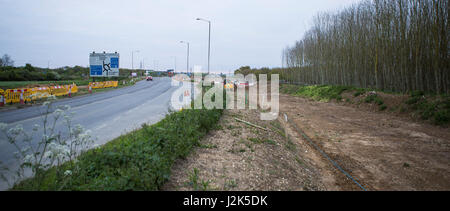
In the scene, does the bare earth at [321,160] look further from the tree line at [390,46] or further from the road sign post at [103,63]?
the road sign post at [103,63]

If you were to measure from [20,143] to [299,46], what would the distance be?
35.6m

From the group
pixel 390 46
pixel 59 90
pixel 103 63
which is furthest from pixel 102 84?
pixel 390 46

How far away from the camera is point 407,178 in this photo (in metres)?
5.71

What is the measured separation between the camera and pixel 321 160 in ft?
24.2

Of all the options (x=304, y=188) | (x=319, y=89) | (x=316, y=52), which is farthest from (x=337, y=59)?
(x=304, y=188)

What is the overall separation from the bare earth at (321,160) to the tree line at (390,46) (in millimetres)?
4400

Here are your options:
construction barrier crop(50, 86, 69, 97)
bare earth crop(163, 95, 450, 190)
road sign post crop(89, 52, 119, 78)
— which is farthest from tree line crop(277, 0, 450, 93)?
road sign post crop(89, 52, 119, 78)

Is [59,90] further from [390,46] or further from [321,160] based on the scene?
[390,46]

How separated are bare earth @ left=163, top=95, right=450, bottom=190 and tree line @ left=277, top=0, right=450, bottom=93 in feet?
14.4

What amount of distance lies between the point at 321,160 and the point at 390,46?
12.5 meters

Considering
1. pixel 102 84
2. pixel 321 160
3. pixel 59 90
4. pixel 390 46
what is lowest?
pixel 321 160

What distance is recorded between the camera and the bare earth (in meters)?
4.70

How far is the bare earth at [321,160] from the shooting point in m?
4.70

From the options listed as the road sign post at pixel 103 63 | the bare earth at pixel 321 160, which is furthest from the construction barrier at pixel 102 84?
the bare earth at pixel 321 160
